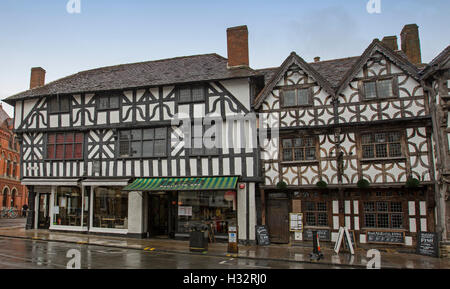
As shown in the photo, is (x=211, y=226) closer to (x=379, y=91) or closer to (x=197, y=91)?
(x=197, y=91)

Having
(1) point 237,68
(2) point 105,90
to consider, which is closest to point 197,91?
(1) point 237,68

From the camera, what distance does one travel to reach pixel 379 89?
15.1m

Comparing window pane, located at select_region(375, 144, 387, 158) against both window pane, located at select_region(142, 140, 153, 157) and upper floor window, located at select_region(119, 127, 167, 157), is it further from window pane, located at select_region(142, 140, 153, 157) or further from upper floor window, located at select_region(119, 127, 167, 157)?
window pane, located at select_region(142, 140, 153, 157)

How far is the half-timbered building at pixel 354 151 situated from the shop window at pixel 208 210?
1.76 metres

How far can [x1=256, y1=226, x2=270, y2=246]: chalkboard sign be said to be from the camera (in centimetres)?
1559

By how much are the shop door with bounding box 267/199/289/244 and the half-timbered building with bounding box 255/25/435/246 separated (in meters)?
0.05

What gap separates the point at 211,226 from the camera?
16.8 meters

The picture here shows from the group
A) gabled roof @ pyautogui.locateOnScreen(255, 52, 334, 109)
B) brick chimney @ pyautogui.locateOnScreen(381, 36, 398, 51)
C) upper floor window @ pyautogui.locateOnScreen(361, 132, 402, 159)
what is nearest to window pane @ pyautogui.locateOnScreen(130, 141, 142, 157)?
gabled roof @ pyautogui.locateOnScreen(255, 52, 334, 109)

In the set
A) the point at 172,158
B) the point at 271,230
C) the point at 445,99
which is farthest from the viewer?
the point at 172,158

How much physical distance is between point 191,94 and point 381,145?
371 inches

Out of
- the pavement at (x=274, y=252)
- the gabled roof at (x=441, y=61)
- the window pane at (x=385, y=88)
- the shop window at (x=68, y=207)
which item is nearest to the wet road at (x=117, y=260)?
the pavement at (x=274, y=252)

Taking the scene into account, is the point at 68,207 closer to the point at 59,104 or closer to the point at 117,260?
the point at 59,104

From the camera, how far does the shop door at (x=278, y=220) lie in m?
16.0
